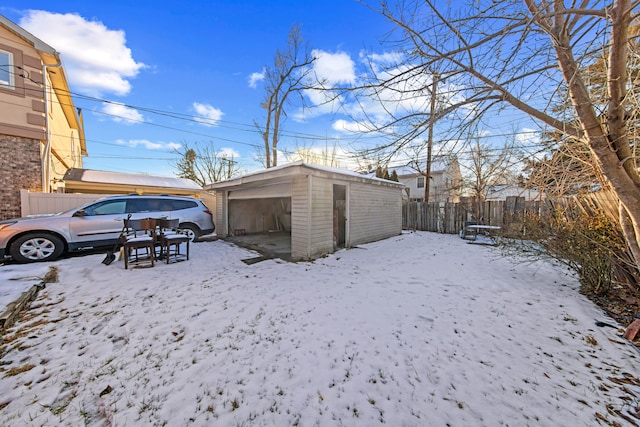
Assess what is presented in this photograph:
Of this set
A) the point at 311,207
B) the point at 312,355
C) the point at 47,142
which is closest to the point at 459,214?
the point at 311,207

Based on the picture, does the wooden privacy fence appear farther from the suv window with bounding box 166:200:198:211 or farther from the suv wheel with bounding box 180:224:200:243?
the suv window with bounding box 166:200:198:211

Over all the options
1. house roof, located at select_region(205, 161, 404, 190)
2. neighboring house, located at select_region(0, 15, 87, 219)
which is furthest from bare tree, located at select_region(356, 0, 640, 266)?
neighboring house, located at select_region(0, 15, 87, 219)

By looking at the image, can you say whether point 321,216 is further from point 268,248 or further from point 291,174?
point 268,248

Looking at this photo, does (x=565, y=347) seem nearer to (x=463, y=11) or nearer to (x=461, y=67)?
(x=461, y=67)

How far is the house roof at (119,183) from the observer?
37.3 feet

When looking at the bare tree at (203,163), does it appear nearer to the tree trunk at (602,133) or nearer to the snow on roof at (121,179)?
the snow on roof at (121,179)

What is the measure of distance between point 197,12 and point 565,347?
35.5 feet

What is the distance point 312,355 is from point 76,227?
6.90m

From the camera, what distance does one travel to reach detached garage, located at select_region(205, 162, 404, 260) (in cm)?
595

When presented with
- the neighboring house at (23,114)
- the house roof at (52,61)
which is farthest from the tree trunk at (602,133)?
the house roof at (52,61)

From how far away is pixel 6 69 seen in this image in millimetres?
7113

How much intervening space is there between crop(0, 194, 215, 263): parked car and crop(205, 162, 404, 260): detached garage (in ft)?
7.75

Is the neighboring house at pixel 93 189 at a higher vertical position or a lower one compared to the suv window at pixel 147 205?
higher

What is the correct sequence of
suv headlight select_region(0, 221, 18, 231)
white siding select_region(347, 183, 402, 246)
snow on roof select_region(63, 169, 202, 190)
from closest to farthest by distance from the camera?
suv headlight select_region(0, 221, 18, 231) → white siding select_region(347, 183, 402, 246) → snow on roof select_region(63, 169, 202, 190)
